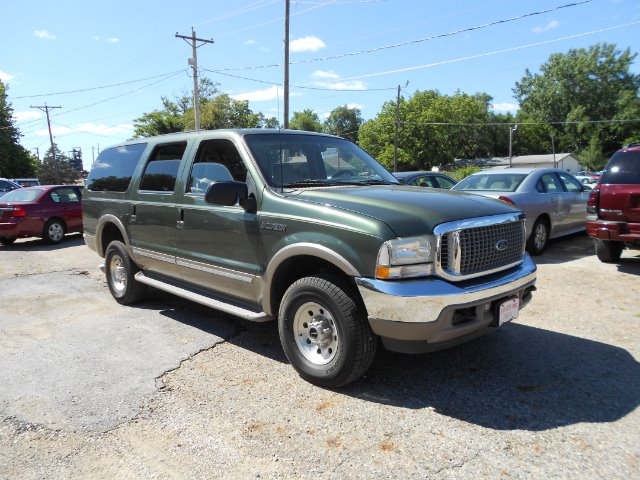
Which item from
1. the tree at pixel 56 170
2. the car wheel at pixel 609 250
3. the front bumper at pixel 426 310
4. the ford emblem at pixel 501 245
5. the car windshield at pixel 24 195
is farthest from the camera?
the tree at pixel 56 170

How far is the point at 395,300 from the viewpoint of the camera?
9.66 feet

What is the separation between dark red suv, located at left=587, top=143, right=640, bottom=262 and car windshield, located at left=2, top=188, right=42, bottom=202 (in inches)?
490

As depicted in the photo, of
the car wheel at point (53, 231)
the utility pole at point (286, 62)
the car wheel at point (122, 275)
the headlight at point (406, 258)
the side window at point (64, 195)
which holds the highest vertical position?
the utility pole at point (286, 62)

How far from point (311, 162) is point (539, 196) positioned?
5630 mm

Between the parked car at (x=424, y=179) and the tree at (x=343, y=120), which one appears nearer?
the parked car at (x=424, y=179)

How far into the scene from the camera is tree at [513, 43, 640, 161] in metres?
70.7

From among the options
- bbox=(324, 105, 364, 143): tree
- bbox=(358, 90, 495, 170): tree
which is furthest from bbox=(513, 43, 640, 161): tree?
bbox=(324, 105, 364, 143): tree

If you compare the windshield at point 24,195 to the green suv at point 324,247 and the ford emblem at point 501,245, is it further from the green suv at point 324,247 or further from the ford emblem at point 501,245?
the ford emblem at point 501,245

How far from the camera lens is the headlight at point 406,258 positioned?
2.99 m

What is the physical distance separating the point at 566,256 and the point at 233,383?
6.92 meters

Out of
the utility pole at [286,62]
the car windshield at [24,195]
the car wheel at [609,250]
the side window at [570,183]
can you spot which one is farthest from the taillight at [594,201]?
the utility pole at [286,62]

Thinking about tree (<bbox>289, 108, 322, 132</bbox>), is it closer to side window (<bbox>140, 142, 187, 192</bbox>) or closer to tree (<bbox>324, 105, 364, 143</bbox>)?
tree (<bbox>324, 105, 364, 143</bbox>)

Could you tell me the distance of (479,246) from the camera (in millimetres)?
3303

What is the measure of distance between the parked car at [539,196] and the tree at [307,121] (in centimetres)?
9570
